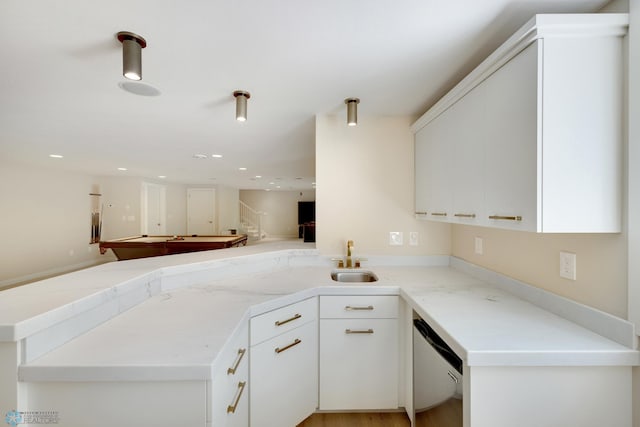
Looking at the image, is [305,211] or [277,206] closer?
[305,211]

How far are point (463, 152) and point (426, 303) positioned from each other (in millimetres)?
885

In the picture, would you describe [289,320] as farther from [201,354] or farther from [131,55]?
[131,55]

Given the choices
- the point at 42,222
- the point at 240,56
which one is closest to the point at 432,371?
the point at 240,56

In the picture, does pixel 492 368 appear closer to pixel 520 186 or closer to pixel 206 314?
pixel 520 186

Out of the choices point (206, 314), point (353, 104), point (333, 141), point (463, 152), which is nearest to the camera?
point (206, 314)

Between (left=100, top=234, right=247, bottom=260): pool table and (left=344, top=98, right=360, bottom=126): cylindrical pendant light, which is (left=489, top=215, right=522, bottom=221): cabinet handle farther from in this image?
(left=100, top=234, right=247, bottom=260): pool table

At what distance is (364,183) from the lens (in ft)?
7.86

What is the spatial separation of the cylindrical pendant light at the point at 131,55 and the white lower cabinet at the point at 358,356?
1.59 m

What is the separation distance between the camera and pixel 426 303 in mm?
1413

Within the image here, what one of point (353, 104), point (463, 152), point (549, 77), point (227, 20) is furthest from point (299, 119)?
point (549, 77)

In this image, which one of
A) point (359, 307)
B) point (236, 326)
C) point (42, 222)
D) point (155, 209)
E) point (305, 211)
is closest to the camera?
point (236, 326)

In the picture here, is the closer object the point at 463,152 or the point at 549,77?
the point at 549,77

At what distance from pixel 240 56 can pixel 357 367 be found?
2.02 meters

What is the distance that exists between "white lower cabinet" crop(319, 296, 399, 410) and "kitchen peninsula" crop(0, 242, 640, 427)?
1.39 ft
